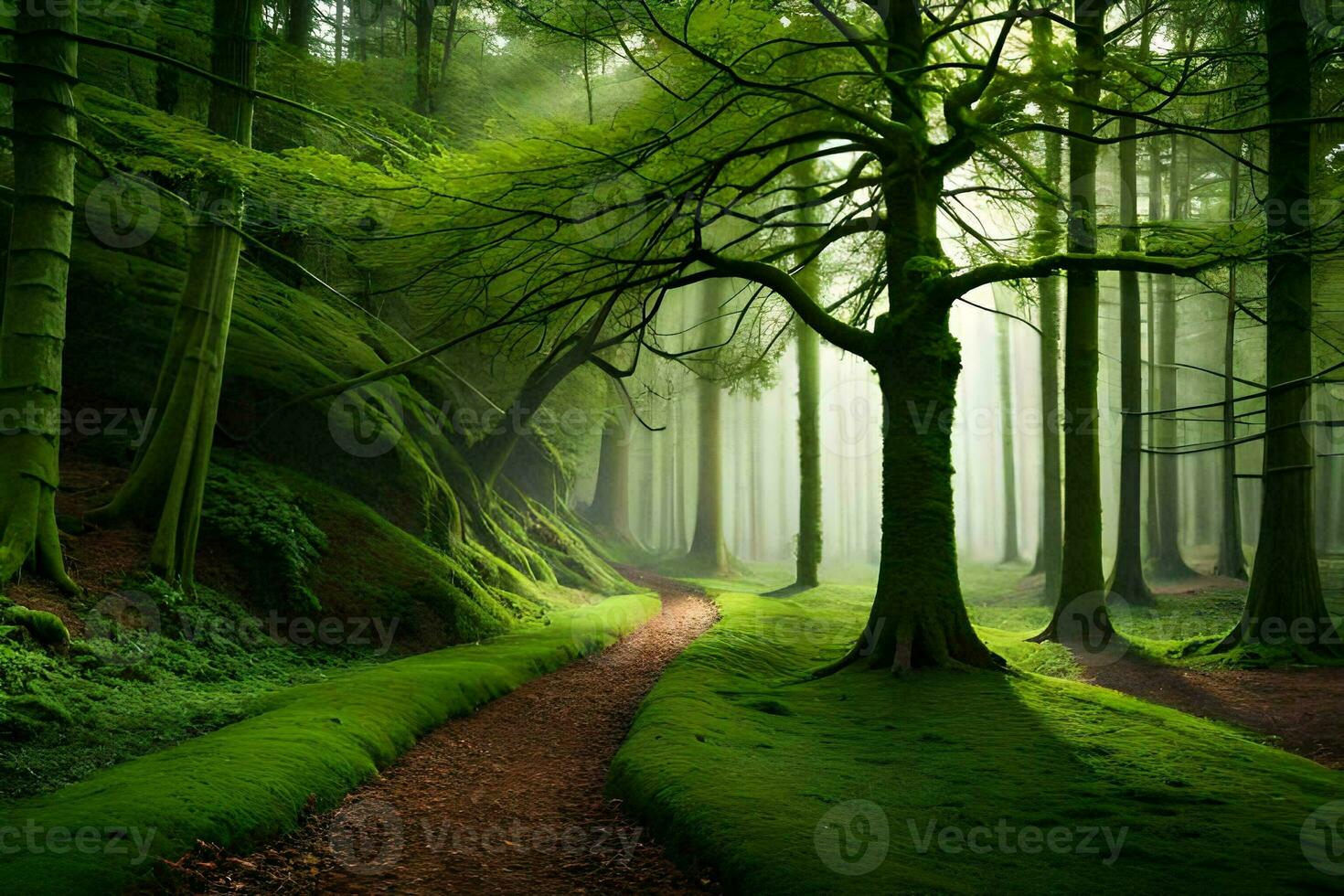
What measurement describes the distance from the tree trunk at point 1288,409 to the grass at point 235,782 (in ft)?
30.2

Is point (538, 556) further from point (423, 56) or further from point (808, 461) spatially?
point (423, 56)

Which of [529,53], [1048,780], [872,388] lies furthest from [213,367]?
[872,388]

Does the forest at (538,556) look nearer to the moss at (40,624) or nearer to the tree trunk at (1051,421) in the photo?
the moss at (40,624)

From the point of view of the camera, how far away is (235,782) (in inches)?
210

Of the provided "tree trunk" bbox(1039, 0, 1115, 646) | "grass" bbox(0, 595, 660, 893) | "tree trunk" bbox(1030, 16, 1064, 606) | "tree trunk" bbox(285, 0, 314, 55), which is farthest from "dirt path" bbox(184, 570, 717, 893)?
"tree trunk" bbox(285, 0, 314, 55)

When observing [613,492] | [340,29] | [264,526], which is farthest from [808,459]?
[340,29]

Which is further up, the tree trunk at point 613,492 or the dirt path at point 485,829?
the tree trunk at point 613,492

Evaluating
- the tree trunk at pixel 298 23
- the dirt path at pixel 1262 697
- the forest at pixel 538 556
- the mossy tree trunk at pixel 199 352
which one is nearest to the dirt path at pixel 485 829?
the forest at pixel 538 556

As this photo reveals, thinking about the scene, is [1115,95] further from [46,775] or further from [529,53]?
[529,53]

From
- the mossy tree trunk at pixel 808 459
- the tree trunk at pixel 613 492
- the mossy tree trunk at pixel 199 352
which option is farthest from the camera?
the tree trunk at pixel 613 492

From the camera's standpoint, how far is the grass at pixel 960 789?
4.33m

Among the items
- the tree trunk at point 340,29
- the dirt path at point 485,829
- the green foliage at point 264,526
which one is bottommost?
the dirt path at point 485,829

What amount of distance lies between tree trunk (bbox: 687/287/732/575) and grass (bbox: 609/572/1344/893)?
62.7 ft

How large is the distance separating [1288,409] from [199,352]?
13090mm
